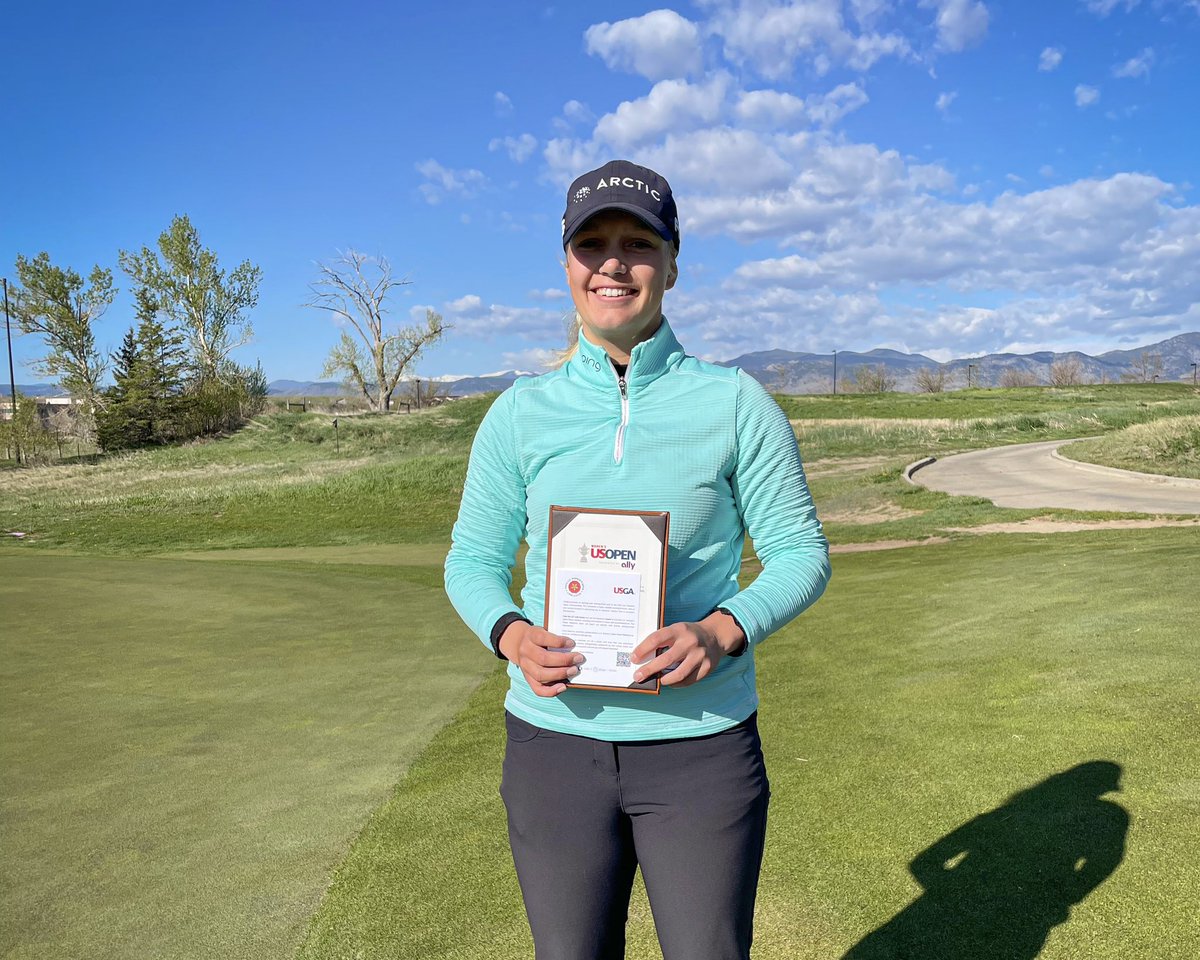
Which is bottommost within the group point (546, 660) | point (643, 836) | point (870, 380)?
point (870, 380)

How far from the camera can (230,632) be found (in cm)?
793

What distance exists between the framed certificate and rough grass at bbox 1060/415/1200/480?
2270 cm

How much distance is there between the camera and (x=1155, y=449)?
23.7m

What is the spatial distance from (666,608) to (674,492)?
21cm

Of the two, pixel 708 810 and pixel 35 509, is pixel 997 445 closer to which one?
pixel 35 509

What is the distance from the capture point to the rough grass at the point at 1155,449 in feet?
72.3

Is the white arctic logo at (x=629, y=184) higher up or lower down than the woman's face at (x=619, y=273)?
higher up

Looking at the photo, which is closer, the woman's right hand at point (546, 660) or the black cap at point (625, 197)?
the woman's right hand at point (546, 660)

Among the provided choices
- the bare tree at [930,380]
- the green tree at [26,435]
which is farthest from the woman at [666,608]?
the bare tree at [930,380]

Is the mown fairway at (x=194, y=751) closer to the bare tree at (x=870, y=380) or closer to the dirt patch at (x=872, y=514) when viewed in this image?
the dirt patch at (x=872, y=514)

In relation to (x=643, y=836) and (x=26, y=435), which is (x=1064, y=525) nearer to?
(x=643, y=836)

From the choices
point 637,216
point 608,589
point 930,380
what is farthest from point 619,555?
point 930,380

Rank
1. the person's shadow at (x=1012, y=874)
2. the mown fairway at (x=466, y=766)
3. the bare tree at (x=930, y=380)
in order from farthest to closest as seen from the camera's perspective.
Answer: the bare tree at (x=930, y=380) → the mown fairway at (x=466, y=766) → the person's shadow at (x=1012, y=874)

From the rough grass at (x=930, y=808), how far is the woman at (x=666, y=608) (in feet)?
4.79
